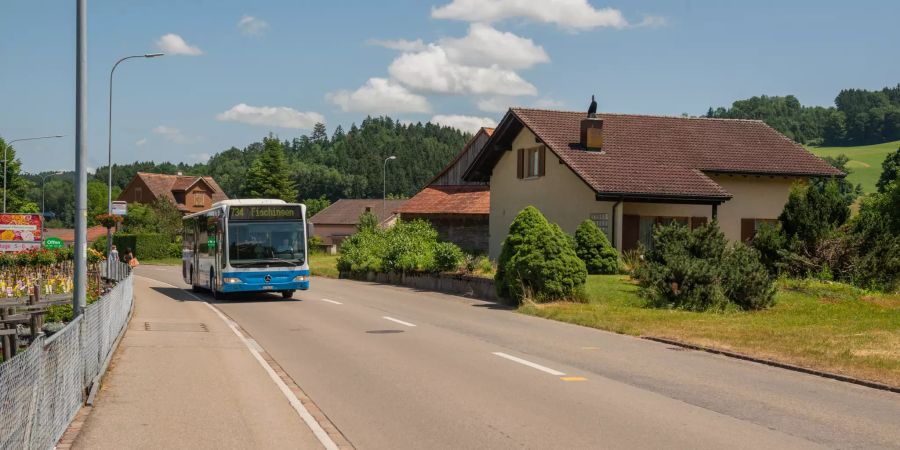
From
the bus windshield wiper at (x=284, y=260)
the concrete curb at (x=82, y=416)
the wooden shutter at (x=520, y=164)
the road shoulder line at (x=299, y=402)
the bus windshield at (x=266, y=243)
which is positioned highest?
the wooden shutter at (x=520, y=164)

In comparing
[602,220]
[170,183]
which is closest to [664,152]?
[602,220]

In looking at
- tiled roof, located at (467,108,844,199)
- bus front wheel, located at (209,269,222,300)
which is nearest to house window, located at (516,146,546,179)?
tiled roof, located at (467,108,844,199)

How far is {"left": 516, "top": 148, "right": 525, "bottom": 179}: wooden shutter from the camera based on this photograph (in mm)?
41469

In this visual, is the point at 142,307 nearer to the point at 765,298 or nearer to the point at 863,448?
the point at 765,298

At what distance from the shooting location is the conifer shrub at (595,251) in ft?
104

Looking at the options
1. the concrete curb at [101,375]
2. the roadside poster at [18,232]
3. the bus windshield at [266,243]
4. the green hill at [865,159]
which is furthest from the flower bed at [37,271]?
the green hill at [865,159]

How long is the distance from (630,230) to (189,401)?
89.1 feet

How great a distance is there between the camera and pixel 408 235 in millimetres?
40125

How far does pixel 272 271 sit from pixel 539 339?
12.4 meters

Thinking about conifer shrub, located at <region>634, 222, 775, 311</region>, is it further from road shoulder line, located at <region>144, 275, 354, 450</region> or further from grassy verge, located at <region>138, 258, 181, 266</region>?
grassy verge, located at <region>138, 258, 181, 266</region>

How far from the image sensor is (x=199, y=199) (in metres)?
119

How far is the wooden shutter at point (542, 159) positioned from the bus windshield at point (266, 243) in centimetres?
1491

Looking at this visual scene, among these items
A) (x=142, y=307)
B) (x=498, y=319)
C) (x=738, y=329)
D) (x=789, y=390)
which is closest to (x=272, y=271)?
(x=142, y=307)

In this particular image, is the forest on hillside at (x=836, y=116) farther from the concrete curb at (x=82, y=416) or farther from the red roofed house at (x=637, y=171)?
the concrete curb at (x=82, y=416)
